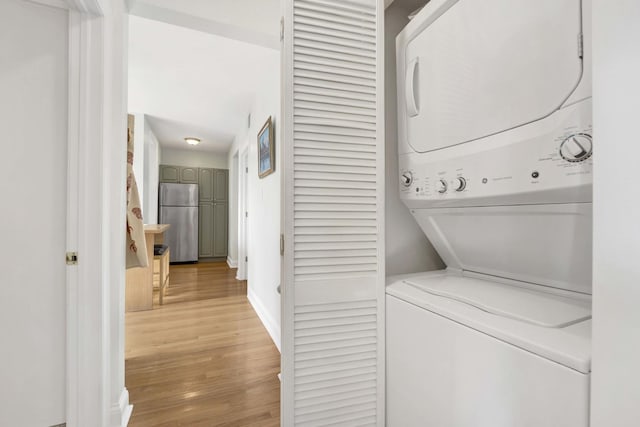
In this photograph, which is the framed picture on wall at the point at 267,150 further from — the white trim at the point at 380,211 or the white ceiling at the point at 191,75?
the white trim at the point at 380,211

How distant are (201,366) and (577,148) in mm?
2313

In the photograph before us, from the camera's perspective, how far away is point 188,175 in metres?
6.12

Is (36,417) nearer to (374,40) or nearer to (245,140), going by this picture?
(374,40)

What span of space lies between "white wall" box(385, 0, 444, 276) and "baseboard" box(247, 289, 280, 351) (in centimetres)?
146

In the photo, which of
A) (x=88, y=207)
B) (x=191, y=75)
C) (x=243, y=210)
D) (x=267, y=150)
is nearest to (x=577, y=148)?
(x=88, y=207)

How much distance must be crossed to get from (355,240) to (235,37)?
4.73 feet

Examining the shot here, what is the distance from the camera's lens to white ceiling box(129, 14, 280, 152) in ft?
7.35

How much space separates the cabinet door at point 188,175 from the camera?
19.9 ft

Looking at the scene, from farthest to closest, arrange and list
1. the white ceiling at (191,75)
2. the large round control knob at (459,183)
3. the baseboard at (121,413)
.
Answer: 1. the white ceiling at (191,75)
2. the baseboard at (121,413)
3. the large round control knob at (459,183)

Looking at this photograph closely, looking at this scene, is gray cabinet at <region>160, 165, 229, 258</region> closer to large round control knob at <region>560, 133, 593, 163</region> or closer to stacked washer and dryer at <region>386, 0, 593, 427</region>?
stacked washer and dryer at <region>386, 0, 593, 427</region>

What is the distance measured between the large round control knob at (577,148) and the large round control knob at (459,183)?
0.80 feet

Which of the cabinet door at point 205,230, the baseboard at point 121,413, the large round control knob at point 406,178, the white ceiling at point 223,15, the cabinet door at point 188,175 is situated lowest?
the baseboard at point 121,413

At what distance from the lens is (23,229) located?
3.68 ft

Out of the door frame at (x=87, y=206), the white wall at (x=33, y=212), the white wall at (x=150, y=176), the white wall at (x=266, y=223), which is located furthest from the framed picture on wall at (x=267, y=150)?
the white wall at (x=150, y=176)
